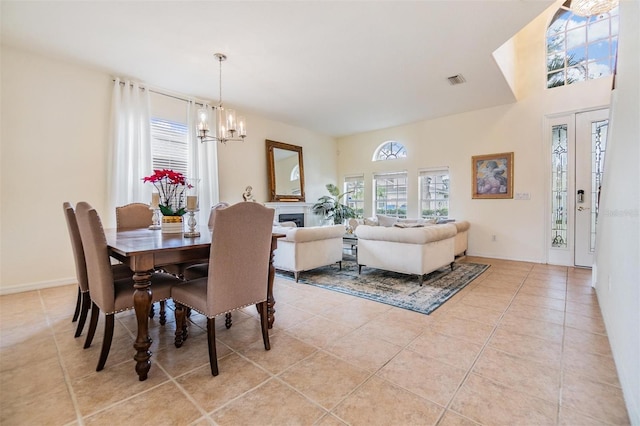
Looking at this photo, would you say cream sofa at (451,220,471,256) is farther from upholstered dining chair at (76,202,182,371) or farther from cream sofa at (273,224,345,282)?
upholstered dining chair at (76,202,182,371)

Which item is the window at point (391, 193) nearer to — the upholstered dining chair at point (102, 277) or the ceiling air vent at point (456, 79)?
the ceiling air vent at point (456, 79)

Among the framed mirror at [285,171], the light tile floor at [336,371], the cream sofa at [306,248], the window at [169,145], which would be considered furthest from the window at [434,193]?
the window at [169,145]

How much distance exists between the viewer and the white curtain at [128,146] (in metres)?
3.85

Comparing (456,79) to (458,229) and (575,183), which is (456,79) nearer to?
(458,229)

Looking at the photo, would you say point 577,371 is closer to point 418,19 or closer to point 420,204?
point 418,19

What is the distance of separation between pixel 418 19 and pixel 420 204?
4085 mm

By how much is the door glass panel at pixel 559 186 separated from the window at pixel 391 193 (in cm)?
265

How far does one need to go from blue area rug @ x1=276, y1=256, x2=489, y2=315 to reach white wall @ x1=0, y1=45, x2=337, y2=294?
9.50 ft

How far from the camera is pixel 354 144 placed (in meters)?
7.41

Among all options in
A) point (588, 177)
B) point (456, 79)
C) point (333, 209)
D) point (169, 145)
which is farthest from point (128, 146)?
point (588, 177)

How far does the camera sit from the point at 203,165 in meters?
4.79

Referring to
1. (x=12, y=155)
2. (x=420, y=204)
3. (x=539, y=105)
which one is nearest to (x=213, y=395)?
(x=12, y=155)

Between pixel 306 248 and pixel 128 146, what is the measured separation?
2.92 metres

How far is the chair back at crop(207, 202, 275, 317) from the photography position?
1.67m
